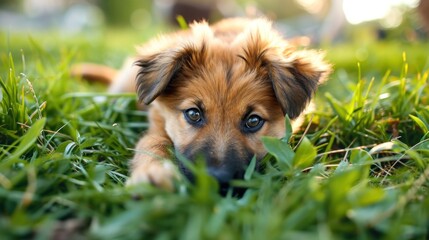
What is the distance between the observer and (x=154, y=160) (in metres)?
2.63

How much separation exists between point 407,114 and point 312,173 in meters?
1.35

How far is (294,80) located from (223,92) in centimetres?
47

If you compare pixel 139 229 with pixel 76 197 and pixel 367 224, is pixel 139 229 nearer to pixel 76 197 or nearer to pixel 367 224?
pixel 76 197

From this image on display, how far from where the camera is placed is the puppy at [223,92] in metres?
2.74

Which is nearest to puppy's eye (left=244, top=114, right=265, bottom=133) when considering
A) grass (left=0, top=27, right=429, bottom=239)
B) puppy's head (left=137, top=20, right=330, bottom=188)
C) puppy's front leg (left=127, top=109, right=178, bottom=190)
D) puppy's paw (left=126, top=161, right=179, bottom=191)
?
puppy's head (left=137, top=20, right=330, bottom=188)

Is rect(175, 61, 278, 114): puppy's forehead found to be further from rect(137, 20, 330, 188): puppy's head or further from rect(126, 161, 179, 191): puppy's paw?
rect(126, 161, 179, 191): puppy's paw

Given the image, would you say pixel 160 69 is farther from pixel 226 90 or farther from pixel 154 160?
pixel 154 160

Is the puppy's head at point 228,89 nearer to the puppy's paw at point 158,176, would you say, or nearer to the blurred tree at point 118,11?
the puppy's paw at point 158,176

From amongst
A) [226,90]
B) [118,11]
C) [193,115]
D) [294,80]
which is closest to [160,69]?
[193,115]

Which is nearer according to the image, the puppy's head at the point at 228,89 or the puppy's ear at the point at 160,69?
the puppy's head at the point at 228,89

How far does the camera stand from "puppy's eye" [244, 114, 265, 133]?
9.52 ft

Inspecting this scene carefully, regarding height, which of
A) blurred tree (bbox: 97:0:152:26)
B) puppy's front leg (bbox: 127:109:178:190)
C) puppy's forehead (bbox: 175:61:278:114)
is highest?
puppy's forehead (bbox: 175:61:278:114)

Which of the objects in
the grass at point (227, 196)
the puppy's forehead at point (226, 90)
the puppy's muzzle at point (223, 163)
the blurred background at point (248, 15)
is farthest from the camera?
the blurred background at point (248, 15)

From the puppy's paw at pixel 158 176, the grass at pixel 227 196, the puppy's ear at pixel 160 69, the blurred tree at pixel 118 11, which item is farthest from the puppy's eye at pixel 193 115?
the blurred tree at pixel 118 11
